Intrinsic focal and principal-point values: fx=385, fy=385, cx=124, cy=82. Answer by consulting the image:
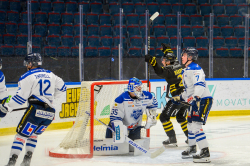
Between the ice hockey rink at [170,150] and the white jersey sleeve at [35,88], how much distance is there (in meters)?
0.83

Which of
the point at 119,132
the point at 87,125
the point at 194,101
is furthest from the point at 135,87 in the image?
the point at 87,125

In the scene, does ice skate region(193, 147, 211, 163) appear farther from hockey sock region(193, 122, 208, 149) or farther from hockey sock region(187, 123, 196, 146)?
hockey sock region(187, 123, 196, 146)

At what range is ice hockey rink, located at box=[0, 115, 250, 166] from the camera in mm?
4121

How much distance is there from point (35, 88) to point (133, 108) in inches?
46.4

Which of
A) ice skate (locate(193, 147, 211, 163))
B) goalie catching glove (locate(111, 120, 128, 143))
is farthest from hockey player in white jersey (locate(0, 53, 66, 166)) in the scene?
ice skate (locate(193, 147, 211, 163))

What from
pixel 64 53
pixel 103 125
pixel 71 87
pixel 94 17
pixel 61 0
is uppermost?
pixel 61 0

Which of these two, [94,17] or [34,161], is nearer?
[34,161]

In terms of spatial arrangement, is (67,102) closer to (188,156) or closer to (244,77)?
(188,156)

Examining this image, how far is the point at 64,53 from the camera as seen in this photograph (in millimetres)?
7547

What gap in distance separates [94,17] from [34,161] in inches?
216

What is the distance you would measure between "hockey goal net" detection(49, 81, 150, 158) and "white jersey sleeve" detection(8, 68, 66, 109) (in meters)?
0.82

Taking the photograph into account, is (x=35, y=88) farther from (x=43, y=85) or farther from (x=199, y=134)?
(x=199, y=134)

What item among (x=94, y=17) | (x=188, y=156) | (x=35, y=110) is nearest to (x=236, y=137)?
(x=188, y=156)

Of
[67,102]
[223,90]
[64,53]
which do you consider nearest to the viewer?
[67,102]
